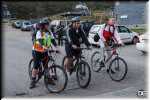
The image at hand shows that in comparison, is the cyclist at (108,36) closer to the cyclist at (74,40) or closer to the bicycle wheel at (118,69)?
the bicycle wheel at (118,69)

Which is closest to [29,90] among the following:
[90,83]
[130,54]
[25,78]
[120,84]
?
[25,78]

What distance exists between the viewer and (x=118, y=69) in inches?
389

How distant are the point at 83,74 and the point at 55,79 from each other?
679mm

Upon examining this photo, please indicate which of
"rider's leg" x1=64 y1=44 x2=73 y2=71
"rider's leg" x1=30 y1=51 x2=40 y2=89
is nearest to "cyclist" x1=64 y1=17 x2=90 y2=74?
"rider's leg" x1=64 y1=44 x2=73 y2=71

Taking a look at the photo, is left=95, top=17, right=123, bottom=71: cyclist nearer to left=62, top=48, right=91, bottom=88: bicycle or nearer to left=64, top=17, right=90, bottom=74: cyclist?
left=64, top=17, right=90, bottom=74: cyclist

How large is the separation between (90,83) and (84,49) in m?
0.79

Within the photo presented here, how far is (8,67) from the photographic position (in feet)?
31.1

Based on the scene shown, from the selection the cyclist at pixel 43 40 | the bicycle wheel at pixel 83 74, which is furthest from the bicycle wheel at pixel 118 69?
the cyclist at pixel 43 40

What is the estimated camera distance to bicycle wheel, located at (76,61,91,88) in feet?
30.0

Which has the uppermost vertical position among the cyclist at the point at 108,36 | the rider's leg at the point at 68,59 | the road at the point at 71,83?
the cyclist at the point at 108,36

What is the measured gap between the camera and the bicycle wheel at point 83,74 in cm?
913

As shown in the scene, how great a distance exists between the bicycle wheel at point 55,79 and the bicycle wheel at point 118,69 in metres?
Answer: 1.53

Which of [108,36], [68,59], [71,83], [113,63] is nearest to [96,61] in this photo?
[108,36]

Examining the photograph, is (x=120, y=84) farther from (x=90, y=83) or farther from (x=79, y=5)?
(x=79, y=5)
